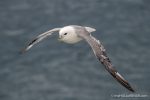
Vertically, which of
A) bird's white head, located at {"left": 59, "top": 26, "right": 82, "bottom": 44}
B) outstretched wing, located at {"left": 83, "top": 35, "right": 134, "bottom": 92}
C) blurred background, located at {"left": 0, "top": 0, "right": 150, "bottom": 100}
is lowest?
outstretched wing, located at {"left": 83, "top": 35, "right": 134, "bottom": 92}

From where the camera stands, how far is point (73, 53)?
114 ft

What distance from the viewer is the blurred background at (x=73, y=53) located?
33.9 m

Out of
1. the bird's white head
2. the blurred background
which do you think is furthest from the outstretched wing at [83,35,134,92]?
the blurred background

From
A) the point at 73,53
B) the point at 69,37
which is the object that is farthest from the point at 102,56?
the point at 73,53

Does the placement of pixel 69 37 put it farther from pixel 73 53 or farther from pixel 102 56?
pixel 73 53

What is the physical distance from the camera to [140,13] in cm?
3684

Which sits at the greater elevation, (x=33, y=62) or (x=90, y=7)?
(x=90, y=7)

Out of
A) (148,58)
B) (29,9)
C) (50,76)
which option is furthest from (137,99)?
(29,9)

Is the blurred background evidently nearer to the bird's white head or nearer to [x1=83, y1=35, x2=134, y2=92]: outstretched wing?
the bird's white head

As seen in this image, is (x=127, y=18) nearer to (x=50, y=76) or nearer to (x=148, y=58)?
(x=148, y=58)

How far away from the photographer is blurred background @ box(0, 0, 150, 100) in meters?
33.9

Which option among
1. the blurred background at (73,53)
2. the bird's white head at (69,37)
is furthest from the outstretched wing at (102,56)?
the blurred background at (73,53)

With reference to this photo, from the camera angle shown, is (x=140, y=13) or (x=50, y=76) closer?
(x=50, y=76)

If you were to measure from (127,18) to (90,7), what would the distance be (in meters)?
2.55
